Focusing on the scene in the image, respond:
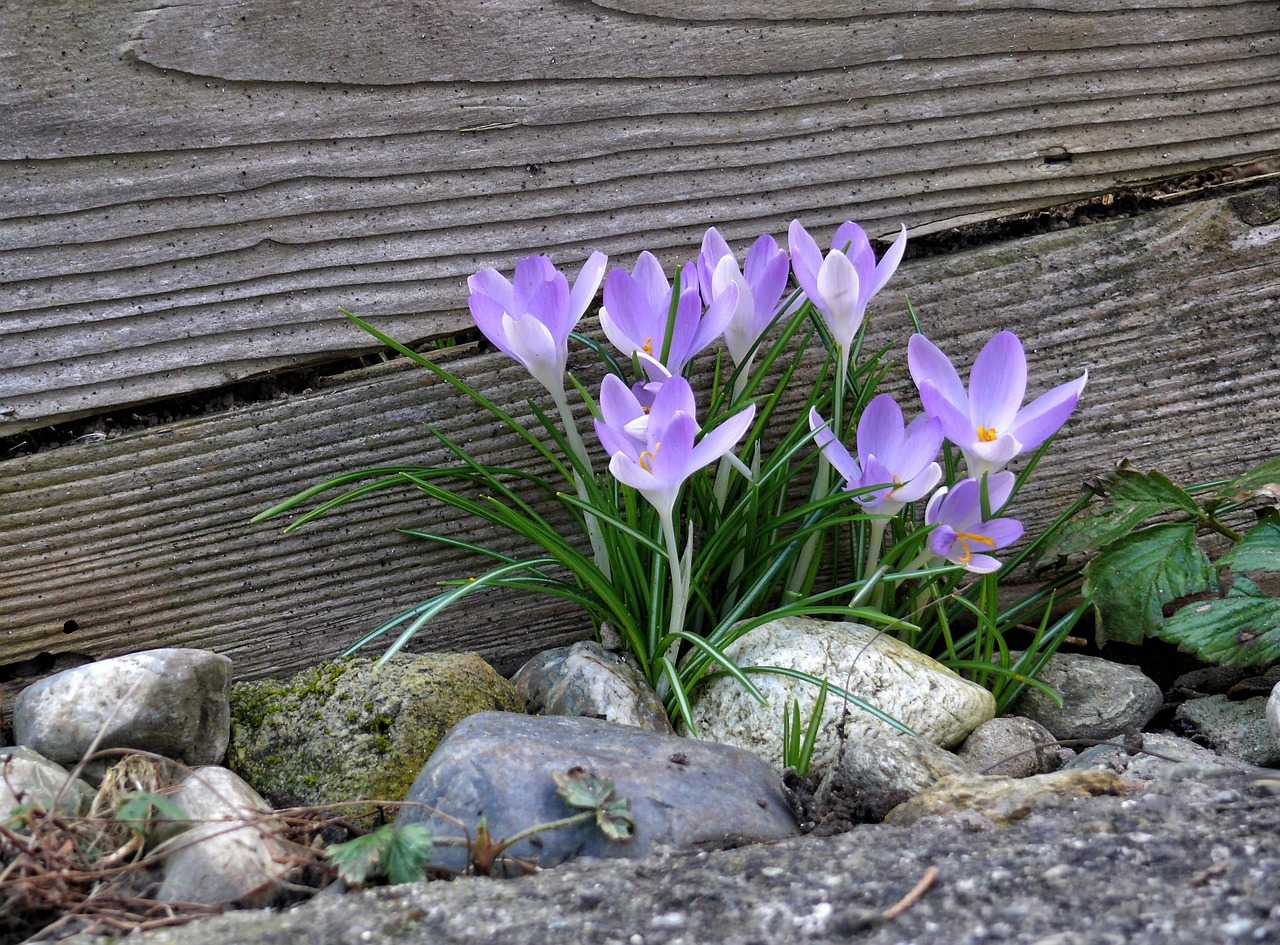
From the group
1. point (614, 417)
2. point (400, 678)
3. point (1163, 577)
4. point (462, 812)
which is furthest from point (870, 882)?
point (1163, 577)

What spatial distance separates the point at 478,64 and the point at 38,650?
111 cm

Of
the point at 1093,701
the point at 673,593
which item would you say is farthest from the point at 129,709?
the point at 1093,701

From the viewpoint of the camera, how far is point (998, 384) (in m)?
1.39

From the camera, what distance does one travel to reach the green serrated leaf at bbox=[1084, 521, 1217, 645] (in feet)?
4.98

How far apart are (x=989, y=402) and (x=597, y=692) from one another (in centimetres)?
68

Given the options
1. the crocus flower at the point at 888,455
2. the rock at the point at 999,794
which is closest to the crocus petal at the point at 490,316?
the crocus flower at the point at 888,455

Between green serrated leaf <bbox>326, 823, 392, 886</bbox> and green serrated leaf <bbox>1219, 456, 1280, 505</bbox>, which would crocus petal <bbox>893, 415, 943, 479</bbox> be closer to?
green serrated leaf <bbox>1219, 456, 1280, 505</bbox>

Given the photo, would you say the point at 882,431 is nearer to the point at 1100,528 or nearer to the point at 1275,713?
the point at 1100,528

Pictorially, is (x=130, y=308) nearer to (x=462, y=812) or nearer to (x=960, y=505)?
(x=462, y=812)

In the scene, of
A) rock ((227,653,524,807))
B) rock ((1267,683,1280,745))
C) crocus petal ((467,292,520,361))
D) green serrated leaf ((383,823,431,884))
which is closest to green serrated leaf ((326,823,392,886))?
green serrated leaf ((383,823,431,884))

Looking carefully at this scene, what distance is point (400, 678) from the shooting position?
139 cm

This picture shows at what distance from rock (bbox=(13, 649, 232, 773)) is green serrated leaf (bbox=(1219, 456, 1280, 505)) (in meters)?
1.52

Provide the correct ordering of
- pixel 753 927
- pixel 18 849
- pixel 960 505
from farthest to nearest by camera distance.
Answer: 1. pixel 960 505
2. pixel 18 849
3. pixel 753 927

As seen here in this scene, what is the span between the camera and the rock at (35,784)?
42.9 inches
